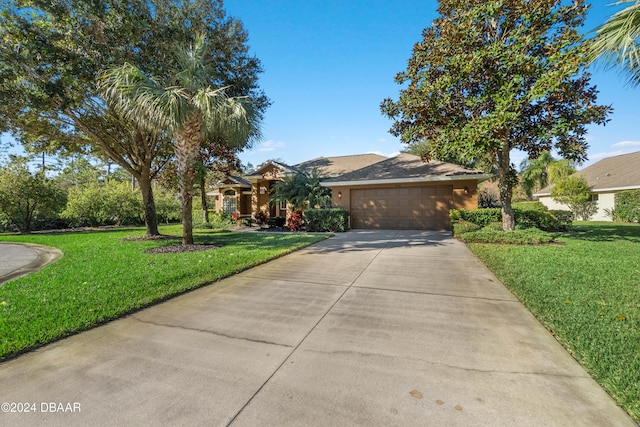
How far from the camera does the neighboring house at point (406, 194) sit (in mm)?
13547

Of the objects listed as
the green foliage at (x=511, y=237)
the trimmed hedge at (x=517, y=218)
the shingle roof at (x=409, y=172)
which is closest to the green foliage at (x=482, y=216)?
the trimmed hedge at (x=517, y=218)

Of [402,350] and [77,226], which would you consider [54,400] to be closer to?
[402,350]

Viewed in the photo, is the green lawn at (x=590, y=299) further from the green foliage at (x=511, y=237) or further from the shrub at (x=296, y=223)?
the shrub at (x=296, y=223)

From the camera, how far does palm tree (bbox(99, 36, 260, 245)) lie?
7.49 metres

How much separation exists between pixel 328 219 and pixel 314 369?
11.6m

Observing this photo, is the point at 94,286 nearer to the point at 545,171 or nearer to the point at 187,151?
the point at 187,151

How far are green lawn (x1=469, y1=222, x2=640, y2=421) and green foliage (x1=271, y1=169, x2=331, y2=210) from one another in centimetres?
964

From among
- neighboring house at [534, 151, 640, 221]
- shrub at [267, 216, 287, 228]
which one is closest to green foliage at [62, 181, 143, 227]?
shrub at [267, 216, 287, 228]

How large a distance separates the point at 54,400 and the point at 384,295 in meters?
3.96

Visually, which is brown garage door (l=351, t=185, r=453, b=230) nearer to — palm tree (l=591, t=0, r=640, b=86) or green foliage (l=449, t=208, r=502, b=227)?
green foliage (l=449, t=208, r=502, b=227)

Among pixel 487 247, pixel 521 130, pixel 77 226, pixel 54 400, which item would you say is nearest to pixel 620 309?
pixel 487 247

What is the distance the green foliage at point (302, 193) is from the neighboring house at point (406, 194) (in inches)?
21.5

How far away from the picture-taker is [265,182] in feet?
64.4

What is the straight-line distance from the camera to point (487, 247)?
8500 mm
